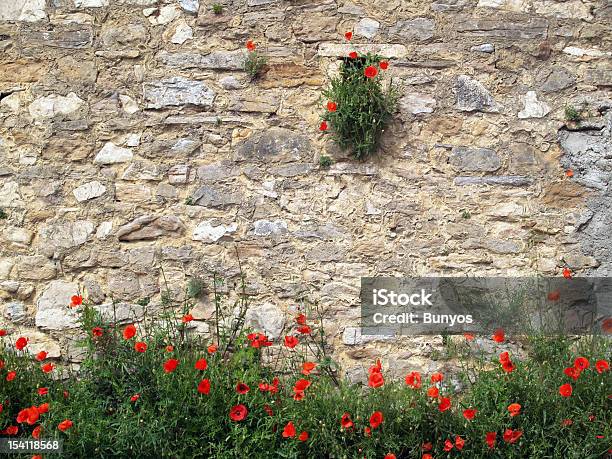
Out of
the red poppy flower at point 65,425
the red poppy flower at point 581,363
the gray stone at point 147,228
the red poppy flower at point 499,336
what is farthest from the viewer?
the gray stone at point 147,228

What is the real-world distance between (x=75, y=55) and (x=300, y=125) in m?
1.32

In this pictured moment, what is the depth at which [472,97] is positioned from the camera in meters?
3.57

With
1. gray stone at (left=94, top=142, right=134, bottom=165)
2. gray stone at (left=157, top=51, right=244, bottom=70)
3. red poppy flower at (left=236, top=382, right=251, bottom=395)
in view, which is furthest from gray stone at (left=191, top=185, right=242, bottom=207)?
red poppy flower at (left=236, top=382, right=251, bottom=395)

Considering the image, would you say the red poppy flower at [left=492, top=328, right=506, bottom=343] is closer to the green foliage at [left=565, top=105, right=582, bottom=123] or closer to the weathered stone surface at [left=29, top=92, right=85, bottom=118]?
the green foliage at [left=565, top=105, right=582, bottom=123]

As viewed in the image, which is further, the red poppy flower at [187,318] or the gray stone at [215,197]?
the gray stone at [215,197]

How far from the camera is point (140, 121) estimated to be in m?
3.62

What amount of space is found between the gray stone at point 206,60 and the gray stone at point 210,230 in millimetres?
873

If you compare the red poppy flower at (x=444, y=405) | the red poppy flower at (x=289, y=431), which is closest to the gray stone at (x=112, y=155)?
the red poppy flower at (x=289, y=431)

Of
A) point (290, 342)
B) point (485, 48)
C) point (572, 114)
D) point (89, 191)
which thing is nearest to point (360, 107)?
point (485, 48)

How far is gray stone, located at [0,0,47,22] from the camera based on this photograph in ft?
12.1

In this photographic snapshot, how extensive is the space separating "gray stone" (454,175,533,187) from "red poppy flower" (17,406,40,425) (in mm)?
2322

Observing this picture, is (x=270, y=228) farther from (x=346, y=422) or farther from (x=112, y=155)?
(x=346, y=422)

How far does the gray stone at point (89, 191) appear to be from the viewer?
357 cm

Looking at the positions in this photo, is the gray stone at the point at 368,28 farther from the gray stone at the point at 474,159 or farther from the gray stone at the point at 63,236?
the gray stone at the point at 63,236
